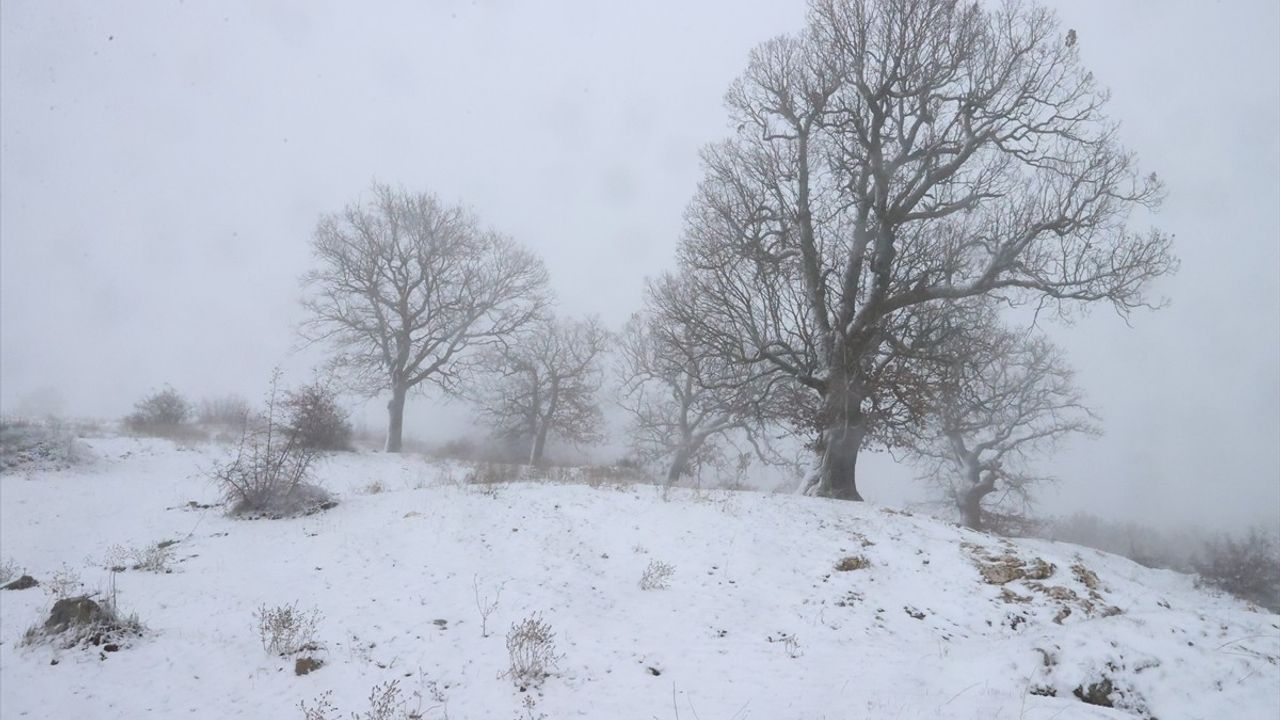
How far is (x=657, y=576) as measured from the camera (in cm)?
752

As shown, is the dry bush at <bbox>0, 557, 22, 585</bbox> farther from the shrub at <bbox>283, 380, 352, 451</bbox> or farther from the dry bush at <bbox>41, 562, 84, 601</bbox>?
the shrub at <bbox>283, 380, 352, 451</bbox>

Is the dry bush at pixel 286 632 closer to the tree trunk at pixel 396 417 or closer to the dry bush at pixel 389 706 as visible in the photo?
the dry bush at pixel 389 706

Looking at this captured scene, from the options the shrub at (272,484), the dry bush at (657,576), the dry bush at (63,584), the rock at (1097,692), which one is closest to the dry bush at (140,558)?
the dry bush at (63,584)

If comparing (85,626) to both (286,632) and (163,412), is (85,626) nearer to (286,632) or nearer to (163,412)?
(286,632)

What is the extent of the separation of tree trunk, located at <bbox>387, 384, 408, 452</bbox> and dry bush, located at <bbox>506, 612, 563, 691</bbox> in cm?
2044

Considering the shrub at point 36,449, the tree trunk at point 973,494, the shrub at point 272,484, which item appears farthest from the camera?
the tree trunk at point 973,494

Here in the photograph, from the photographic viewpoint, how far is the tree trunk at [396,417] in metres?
24.4

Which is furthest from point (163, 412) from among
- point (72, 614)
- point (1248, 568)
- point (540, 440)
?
point (1248, 568)

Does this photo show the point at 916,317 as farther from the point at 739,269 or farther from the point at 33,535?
the point at 33,535

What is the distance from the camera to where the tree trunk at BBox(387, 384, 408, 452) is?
24.4m

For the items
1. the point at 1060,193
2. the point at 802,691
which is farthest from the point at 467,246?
the point at 802,691

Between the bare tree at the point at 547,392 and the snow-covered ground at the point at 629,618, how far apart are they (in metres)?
17.9

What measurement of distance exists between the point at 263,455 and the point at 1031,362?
2264 centimetres

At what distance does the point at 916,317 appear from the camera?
12.1 m
